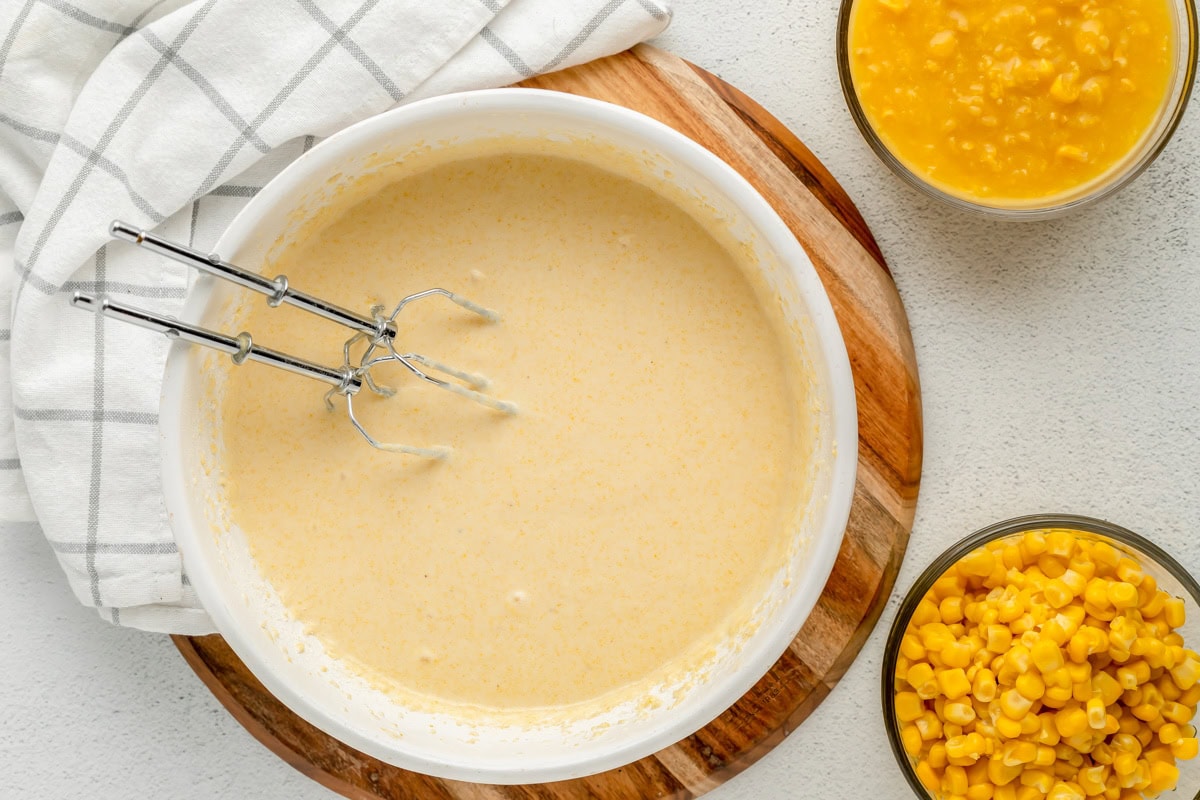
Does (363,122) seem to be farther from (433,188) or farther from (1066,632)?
(1066,632)

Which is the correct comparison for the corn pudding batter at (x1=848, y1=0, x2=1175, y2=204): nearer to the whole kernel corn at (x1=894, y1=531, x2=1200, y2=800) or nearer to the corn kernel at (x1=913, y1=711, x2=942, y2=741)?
the whole kernel corn at (x1=894, y1=531, x2=1200, y2=800)

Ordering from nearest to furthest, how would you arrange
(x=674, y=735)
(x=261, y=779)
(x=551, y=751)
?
(x=674, y=735) < (x=551, y=751) < (x=261, y=779)

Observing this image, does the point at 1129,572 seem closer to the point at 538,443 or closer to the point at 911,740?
the point at 911,740

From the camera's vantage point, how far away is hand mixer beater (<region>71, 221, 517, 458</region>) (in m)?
0.81

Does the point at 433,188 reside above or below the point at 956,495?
above

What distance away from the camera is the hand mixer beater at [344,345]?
32.0 inches

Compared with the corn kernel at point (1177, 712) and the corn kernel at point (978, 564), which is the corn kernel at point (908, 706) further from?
the corn kernel at point (1177, 712)

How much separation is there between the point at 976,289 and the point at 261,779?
1.07 metres

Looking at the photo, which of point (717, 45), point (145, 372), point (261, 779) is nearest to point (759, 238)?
point (717, 45)

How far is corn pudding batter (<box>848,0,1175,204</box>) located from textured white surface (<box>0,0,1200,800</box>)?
7 cm

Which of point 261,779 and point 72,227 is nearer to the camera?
point 72,227

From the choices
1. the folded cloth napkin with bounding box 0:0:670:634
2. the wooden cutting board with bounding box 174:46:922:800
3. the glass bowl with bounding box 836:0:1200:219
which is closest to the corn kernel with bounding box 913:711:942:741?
the wooden cutting board with bounding box 174:46:922:800

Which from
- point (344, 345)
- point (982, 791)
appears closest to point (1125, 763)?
point (982, 791)

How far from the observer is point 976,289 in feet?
3.79
